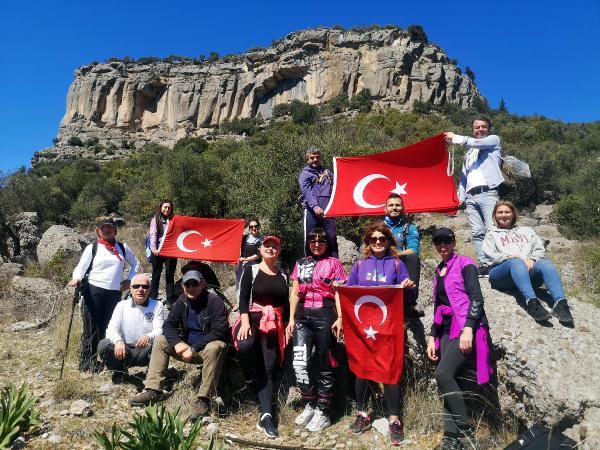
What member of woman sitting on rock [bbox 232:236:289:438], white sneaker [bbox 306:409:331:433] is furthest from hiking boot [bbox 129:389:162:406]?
white sneaker [bbox 306:409:331:433]

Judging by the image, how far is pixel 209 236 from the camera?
7277 mm

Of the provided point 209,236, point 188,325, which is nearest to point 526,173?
point 188,325

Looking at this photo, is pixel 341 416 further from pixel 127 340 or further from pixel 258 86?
pixel 258 86

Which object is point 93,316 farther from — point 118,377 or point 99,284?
point 118,377

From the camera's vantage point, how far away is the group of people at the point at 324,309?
11.9 ft

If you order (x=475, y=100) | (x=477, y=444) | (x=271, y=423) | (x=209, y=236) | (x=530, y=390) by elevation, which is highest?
(x=475, y=100)

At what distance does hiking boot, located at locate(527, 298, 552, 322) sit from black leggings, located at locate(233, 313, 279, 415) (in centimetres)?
246

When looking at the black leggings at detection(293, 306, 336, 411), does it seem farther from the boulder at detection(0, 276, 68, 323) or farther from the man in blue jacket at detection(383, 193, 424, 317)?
the boulder at detection(0, 276, 68, 323)

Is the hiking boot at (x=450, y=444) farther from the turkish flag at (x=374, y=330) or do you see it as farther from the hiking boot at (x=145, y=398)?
the hiking boot at (x=145, y=398)

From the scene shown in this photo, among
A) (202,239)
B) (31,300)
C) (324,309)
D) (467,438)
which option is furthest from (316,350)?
(31,300)

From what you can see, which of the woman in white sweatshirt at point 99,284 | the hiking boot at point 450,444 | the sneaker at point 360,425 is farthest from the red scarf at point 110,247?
the hiking boot at point 450,444

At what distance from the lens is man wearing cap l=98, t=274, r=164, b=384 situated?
4934mm

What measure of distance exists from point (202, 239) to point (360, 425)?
4.34 metres

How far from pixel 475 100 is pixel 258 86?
36.3m
